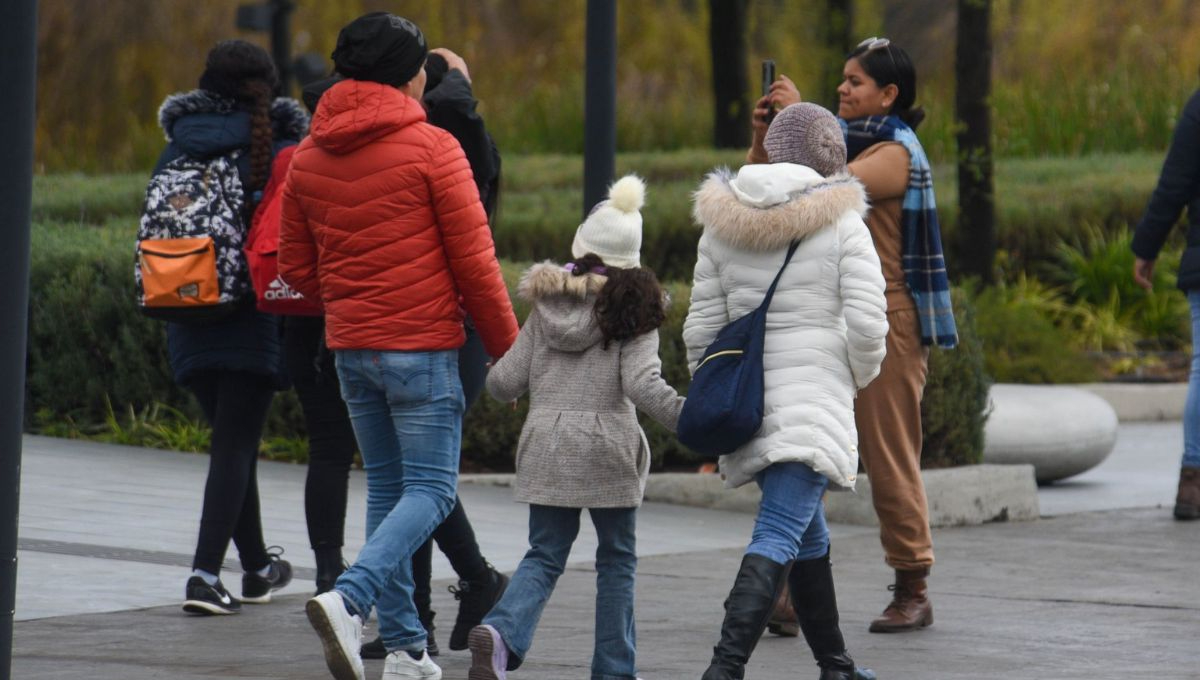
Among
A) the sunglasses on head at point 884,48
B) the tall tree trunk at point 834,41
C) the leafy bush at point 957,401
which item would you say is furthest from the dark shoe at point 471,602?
the tall tree trunk at point 834,41

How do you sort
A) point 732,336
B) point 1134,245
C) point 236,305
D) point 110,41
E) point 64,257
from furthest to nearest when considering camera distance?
point 110,41 < point 64,257 < point 1134,245 < point 236,305 < point 732,336

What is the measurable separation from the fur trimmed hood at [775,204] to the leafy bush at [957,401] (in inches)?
153

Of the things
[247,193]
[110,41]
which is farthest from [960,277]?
[110,41]

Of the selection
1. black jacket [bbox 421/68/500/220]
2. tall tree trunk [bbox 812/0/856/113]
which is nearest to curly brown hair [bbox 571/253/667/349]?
black jacket [bbox 421/68/500/220]

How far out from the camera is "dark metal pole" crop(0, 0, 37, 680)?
4227 mm

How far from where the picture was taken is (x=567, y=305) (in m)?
5.33

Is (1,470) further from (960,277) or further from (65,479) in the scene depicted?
(960,277)

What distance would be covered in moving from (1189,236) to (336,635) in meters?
5.21

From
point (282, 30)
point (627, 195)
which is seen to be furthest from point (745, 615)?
point (282, 30)

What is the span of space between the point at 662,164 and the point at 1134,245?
29.1 ft

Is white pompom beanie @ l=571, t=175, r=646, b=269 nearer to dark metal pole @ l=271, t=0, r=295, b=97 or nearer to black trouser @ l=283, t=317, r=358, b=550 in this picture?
black trouser @ l=283, t=317, r=358, b=550

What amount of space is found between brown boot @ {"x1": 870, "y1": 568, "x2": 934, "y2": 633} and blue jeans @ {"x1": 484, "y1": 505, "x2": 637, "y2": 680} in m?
1.29

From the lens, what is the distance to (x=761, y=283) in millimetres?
5352

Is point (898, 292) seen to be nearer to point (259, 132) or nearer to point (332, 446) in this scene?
point (332, 446)
